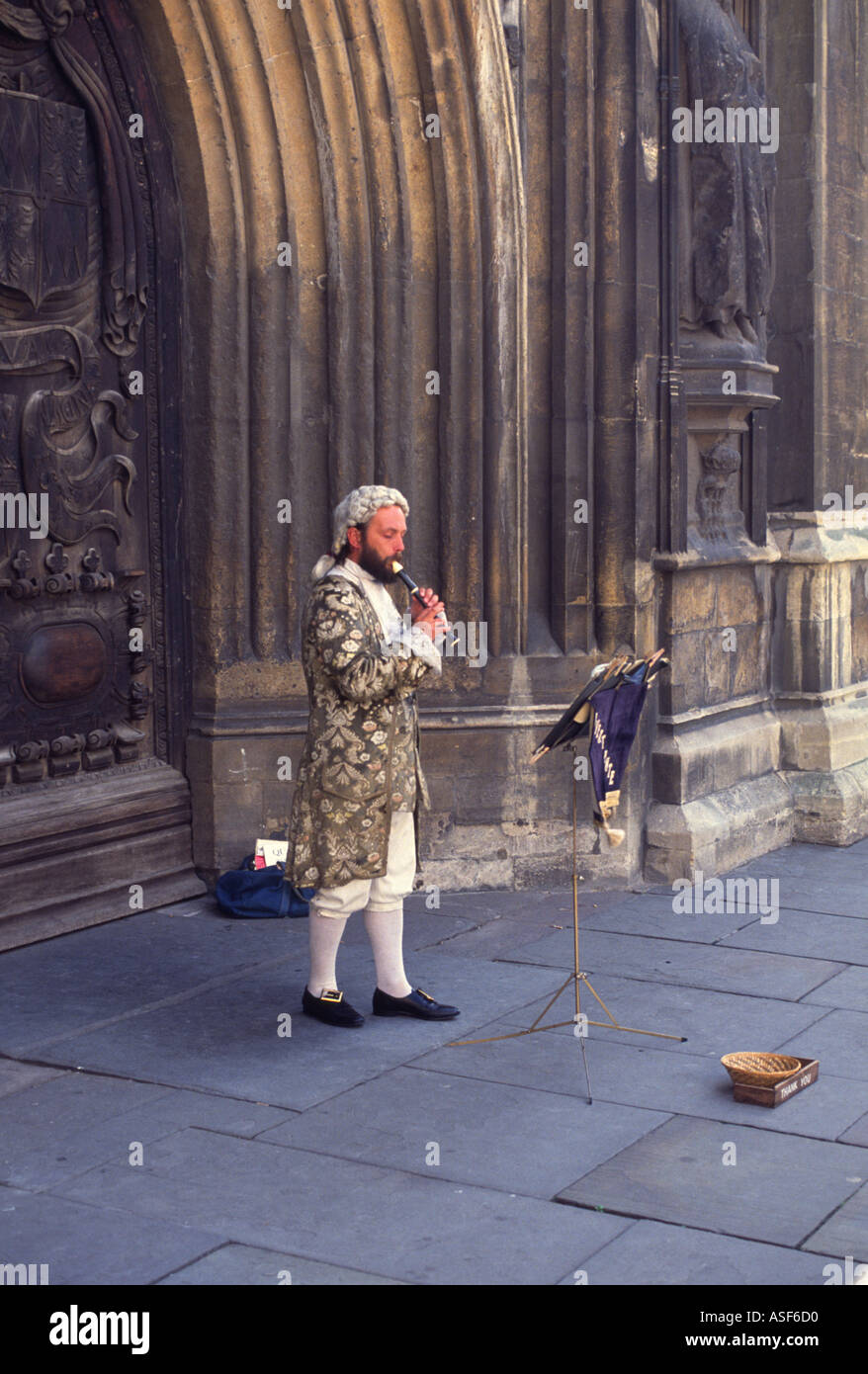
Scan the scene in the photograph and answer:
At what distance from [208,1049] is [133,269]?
3335 mm

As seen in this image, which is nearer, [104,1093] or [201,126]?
[104,1093]

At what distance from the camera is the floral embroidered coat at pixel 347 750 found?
5.22m

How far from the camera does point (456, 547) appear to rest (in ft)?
24.9

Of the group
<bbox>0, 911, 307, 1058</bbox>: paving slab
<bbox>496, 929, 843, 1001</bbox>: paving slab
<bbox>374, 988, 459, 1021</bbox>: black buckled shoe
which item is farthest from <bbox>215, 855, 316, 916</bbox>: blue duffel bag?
<bbox>374, 988, 459, 1021</bbox>: black buckled shoe

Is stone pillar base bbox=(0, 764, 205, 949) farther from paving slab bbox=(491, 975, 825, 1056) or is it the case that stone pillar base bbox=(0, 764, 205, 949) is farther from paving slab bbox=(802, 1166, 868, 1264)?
paving slab bbox=(802, 1166, 868, 1264)

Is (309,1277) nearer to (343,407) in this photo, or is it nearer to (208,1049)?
(208,1049)

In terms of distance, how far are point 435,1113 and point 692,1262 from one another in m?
1.14

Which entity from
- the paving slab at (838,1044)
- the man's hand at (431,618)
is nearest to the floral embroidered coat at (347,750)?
the man's hand at (431,618)

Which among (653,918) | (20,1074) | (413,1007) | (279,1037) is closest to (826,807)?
(653,918)

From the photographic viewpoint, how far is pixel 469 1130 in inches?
179

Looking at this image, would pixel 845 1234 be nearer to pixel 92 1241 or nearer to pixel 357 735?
pixel 92 1241

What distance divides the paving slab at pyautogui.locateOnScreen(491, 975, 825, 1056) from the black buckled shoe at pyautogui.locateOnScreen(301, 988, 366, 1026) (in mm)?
506

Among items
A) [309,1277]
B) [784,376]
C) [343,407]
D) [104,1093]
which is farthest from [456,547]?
[309,1277]

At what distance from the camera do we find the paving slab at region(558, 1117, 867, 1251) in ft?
13.0
